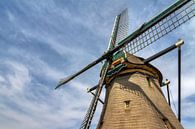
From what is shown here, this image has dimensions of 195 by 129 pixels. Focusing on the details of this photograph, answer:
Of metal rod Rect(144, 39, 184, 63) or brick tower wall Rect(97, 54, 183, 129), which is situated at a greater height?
metal rod Rect(144, 39, 184, 63)

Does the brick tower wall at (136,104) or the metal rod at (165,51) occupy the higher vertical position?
the metal rod at (165,51)

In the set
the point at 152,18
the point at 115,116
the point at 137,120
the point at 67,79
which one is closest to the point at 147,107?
the point at 137,120

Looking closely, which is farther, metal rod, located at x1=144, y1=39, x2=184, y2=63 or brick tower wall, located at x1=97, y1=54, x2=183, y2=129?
metal rod, located at x1=144, y1=39, x2=184, y2=63

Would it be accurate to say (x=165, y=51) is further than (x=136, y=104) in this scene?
Yes

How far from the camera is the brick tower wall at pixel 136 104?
33.5 feet

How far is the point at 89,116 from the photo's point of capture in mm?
11750

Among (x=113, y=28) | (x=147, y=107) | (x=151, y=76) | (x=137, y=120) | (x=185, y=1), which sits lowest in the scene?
(x=137, y=120)

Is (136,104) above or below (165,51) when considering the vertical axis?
below

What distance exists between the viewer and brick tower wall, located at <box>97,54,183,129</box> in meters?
10.2

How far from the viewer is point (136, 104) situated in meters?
10.8

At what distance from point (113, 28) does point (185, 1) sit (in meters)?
6.94

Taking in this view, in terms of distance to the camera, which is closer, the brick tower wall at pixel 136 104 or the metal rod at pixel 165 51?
the brick tower wall at pixel 136 104

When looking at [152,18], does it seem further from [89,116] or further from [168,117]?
[89,116]

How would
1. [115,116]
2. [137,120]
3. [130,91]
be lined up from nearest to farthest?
[137,120]
[115,116]
[130,91]
